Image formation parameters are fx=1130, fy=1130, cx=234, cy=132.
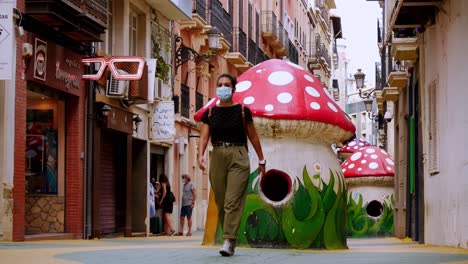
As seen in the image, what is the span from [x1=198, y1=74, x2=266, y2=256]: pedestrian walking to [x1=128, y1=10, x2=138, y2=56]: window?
17419 millimetres

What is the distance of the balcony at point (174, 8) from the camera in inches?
1222

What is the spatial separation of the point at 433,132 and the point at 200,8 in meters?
19.1

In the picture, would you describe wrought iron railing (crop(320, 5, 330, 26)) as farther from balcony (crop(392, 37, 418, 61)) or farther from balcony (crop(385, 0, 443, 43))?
balcony (crop(385, 0, 443, 43))

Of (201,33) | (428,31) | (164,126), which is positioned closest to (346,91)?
(201,33)

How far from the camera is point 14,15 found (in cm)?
1914

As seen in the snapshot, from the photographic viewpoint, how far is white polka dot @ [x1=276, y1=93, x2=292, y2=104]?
15.6 metres

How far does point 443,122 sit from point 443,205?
55.1 inches

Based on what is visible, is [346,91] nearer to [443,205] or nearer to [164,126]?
[164,126]

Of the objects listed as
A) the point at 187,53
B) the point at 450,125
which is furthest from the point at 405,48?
the point at 187,53

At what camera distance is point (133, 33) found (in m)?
30.0

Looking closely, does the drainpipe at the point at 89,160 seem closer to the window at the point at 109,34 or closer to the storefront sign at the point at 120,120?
the storefront sign at the point at 120,120

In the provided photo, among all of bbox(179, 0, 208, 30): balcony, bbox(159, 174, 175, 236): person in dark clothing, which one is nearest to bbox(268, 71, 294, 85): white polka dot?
bbox(159, 174, 175, 236): person in dark clothing

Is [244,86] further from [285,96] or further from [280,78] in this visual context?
[285,96]

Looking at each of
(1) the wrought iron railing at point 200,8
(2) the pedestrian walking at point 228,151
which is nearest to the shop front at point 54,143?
(2) the pedestrian walking at point 228,151
